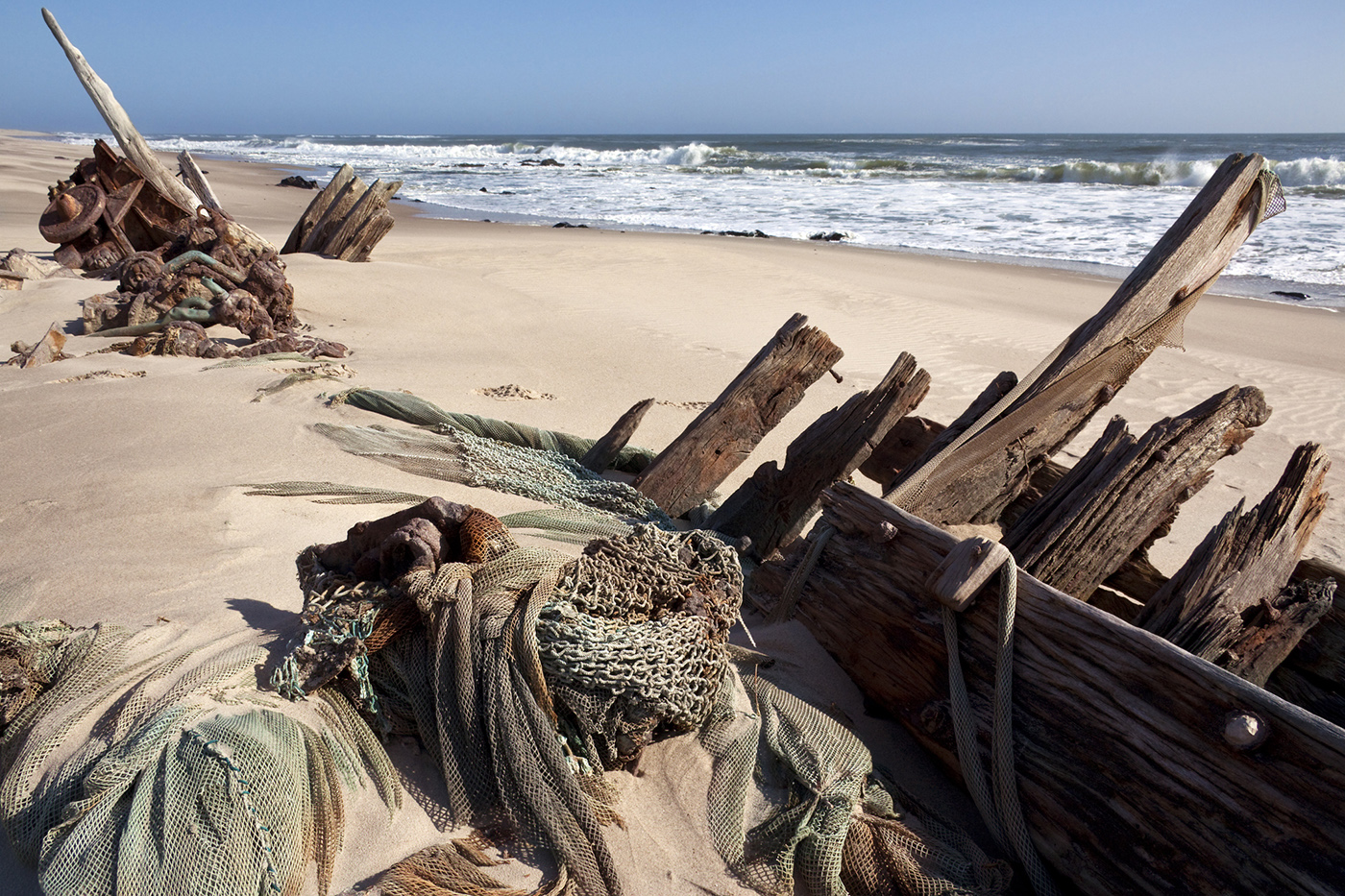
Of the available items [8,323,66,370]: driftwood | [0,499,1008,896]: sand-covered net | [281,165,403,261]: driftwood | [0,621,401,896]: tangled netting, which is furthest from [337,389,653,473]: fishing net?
[281,165,403,261]: driftwood

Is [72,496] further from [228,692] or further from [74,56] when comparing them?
[74,56]

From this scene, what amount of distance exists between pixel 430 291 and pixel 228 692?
7.29m

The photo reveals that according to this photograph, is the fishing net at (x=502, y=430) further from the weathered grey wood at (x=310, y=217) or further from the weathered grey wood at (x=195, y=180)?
the weathered grey wood at (x=195, y=180)

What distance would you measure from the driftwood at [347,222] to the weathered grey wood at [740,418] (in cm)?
737

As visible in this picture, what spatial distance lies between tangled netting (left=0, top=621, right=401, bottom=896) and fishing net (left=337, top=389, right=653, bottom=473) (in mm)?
2379

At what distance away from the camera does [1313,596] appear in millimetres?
2420

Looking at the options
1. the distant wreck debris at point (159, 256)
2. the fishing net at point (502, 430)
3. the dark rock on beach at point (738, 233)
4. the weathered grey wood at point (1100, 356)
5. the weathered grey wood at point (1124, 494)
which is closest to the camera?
the weathered grey wood at point (1124, 494)

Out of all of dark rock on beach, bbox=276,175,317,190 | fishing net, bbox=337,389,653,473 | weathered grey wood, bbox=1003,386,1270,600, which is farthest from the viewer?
dark rock on beach, bbox=276,175,317,190

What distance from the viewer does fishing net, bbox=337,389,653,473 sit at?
464 cm

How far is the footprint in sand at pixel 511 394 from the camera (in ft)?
19.4

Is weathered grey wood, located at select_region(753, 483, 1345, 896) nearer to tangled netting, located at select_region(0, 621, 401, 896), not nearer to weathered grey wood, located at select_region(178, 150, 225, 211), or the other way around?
tangled netting, located at select_region(0, 621, 401, 896)

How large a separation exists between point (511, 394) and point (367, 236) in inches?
211

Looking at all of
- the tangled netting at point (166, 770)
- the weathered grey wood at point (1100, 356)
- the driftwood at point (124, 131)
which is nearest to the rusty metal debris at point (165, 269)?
the driftwood at point (124, 131)

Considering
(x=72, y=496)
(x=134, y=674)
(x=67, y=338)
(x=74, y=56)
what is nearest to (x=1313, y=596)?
(x=134, y=674)
